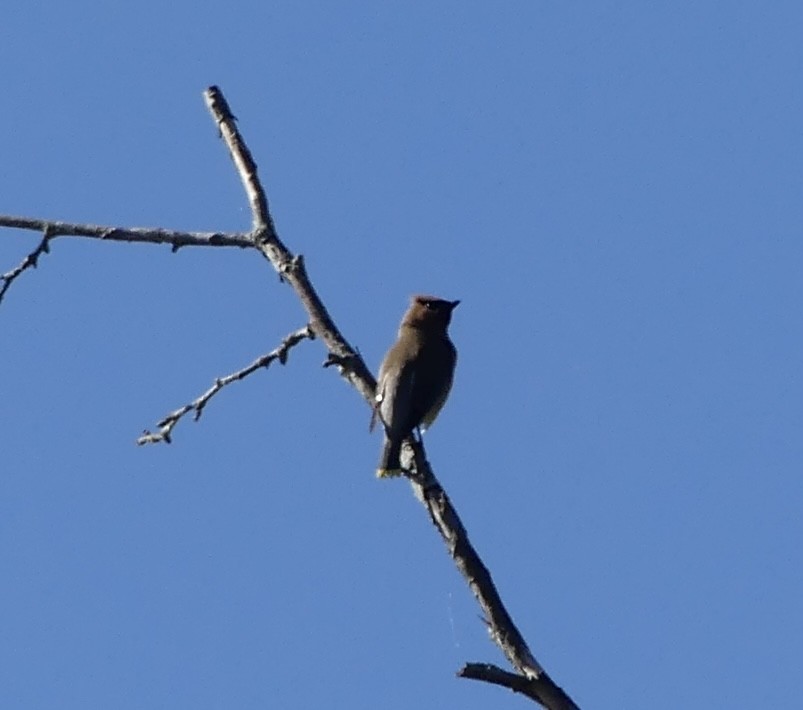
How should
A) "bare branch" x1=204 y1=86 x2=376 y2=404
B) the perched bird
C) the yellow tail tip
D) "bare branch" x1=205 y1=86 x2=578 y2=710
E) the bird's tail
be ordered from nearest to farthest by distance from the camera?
"bare branch" x1=205 y1=86 x2=578 y2=710 → "bare branch" x1=204 y1=86 x2=376 y2=404 → the yellow tail tip → the bird's tail → the perched bird

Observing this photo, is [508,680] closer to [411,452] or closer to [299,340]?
[299,340]

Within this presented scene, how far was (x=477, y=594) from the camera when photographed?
4.78m

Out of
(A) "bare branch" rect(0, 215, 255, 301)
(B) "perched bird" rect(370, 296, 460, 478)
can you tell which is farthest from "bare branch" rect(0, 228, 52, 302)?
(B) "perched bird" rect(370, 296, 460, 478)

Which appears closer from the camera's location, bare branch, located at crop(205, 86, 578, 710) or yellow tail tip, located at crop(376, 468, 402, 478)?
bare branch, located at crop(205, 86, 578, 710)

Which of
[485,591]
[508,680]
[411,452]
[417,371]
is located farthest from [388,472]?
[508,680]

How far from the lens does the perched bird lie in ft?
26.4

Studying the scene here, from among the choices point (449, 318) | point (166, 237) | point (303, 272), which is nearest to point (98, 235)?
point (166, 237)

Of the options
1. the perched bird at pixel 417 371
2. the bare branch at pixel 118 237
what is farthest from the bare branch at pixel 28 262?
the perched bird at pixel 417 371

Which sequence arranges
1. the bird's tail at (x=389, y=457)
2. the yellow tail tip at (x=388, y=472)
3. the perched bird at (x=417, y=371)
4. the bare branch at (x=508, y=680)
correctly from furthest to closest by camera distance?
the perched bird at (x=417, y=371)
the bird's tail at (x=389, y=457)
the yellow tail tip at (x=388, y=472)
the bare branch at (x=508, y=680)

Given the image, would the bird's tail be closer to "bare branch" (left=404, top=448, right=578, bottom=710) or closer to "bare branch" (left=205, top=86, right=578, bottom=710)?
"bare branch" (left=205, top=86, right=578, bottom=710)

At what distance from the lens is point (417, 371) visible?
9.41 meters

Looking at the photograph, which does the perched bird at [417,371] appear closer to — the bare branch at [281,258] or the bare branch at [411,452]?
the bare branch at [411,452]

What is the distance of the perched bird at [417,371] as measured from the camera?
8047 millimetres

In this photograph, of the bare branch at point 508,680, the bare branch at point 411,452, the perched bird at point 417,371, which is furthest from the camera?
the perched bird at point 417,371
